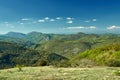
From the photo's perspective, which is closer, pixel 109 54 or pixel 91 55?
pixel 109 54

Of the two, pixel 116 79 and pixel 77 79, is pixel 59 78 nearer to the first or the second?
pixel 77 79

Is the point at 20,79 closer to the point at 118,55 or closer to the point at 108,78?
the point at 108,78

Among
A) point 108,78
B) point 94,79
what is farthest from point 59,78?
point 108,78

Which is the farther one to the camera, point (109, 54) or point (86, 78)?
point (109, 54)

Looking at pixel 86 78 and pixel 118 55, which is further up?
pixel 86 78

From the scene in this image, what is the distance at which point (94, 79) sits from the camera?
21.2m

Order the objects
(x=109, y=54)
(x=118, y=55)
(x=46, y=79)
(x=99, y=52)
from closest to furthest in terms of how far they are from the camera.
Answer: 1. (x=46, y=79)
2. (x=118, y=55)
3. (x=109, y=54)
4. (x=99, y=52)

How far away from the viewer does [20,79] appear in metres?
21.2

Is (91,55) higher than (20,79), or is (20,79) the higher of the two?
(20,79)

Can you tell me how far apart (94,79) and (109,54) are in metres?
105

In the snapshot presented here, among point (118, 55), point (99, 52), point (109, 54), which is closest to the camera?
point (118, 55)

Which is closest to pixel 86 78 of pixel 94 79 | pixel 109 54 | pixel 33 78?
pixel 94 79

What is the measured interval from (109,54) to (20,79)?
10649 centimetres

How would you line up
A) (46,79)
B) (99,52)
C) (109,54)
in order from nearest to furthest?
1. (46,79)
2. (109,54)
3. (99,52)
